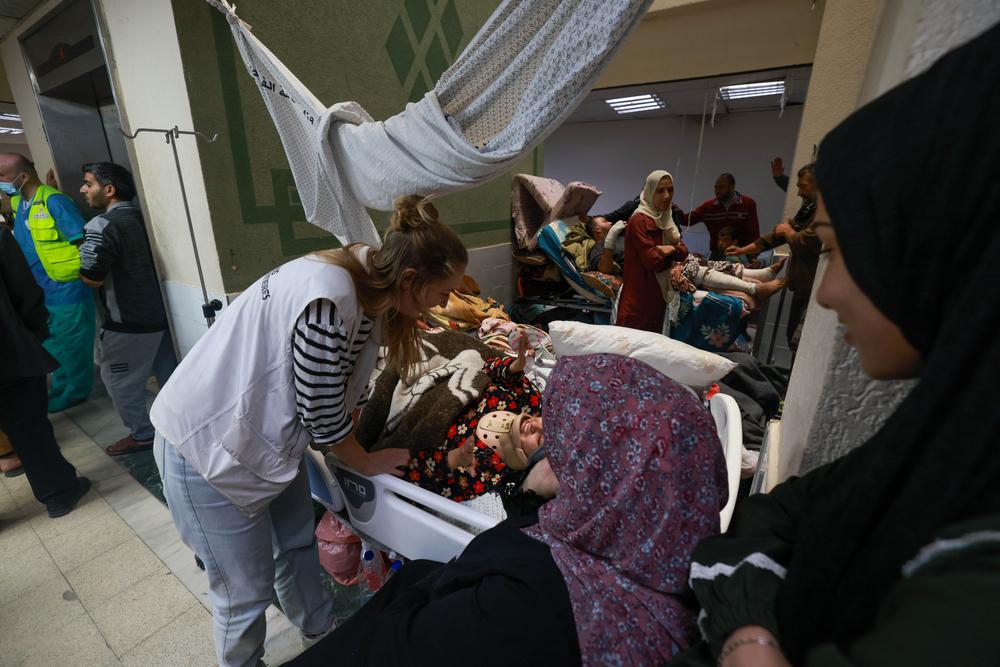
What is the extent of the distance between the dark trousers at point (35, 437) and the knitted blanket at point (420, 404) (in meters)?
1.64

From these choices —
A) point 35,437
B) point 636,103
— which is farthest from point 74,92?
point 636,103

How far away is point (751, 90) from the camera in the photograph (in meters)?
5.53

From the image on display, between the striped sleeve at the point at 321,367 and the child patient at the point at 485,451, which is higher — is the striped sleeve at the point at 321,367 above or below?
above

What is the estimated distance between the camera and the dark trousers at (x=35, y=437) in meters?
2.05

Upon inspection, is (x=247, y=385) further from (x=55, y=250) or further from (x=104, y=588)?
(x=55, y=250)

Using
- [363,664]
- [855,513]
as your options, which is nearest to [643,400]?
[855,513]

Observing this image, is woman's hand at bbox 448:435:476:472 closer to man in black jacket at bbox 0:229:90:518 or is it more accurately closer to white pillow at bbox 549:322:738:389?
white pillow at bbox 549:322:738:389

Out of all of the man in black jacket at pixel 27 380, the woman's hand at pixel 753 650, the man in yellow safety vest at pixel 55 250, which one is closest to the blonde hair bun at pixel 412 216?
the woman's hand at pixel 753 650

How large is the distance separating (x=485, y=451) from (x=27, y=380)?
2178 mm

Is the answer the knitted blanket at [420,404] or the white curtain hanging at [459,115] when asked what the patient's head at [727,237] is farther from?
the white curtain hanging at [459,115]

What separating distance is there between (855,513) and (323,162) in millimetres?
1947

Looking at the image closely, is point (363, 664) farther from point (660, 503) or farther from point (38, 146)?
point (38, 146)

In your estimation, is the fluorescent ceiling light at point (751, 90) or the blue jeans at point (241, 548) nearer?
the blue jeans at point (241, 548)

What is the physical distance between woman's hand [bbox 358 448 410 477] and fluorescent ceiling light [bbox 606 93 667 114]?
615cm
